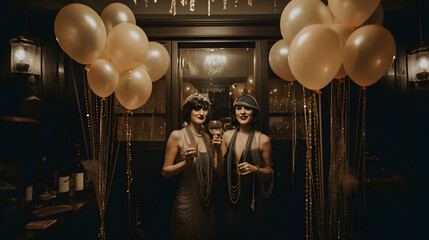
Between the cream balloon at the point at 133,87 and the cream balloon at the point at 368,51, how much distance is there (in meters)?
1.19

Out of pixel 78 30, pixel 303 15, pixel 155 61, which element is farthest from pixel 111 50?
pixel 303 15

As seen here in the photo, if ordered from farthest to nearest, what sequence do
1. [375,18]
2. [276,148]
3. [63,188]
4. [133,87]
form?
[276,148], [63,188], [133,87], [375,18]

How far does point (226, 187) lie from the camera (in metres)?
1.99

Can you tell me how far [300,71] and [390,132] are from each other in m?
1.40

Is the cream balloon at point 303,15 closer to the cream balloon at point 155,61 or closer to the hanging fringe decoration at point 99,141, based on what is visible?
the cream balloon at point 155,61

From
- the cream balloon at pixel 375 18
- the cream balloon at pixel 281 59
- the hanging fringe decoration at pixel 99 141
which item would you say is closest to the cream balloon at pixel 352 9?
the cream balloon at pixel 375 18

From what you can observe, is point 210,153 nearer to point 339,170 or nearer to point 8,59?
point 339,170

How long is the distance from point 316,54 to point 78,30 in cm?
120

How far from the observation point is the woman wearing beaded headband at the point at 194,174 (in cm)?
188

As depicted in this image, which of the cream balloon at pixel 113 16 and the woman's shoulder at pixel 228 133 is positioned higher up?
the cream balloon at pixel 113 16

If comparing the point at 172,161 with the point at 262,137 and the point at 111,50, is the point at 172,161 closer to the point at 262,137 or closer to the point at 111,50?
the point at 262,137

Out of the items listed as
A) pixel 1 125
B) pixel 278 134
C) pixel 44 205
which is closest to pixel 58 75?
pixel 1 125

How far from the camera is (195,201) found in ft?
6.23

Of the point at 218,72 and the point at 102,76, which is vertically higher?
the point at 218,72
